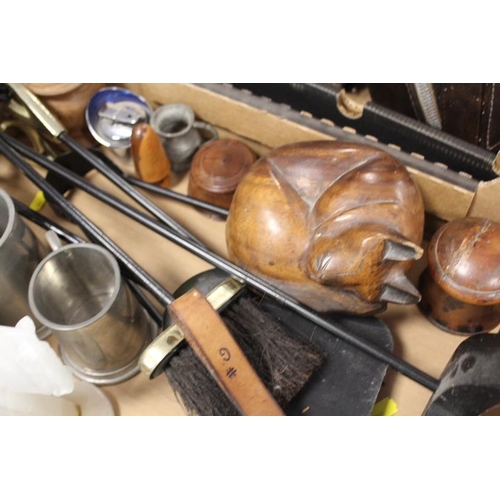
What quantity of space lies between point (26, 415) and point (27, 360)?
5.1 inches

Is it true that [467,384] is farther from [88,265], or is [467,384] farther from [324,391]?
[88,265]

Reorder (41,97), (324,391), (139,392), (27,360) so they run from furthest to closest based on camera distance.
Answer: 1. (41,97)
2. (139,392)
3. (324,391)
4. (27,360)

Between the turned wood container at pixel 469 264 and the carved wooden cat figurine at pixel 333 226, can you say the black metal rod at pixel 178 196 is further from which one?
the turned wood container at pixel 469 264

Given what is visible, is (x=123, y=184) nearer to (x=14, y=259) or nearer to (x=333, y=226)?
(x=14, y=259)

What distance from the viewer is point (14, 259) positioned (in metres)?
0.84

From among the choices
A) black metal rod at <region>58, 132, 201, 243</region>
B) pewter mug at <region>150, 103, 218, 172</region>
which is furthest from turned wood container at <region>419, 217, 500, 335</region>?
pewter mug at <region>150, 103, 218, 172</region>

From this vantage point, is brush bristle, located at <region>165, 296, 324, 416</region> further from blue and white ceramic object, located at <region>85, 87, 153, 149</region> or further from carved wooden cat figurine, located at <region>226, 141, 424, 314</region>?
blue and white ceramic object, located at <region>85, 87, 153, 149</region>

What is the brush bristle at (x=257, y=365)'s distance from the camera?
75cm

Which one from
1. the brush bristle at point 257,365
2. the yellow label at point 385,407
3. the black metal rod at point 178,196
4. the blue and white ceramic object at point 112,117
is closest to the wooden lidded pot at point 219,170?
the black metal rod at point 178,196

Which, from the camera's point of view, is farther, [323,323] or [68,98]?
[68,98]

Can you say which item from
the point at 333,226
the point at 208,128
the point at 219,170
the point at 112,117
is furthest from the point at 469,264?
the point at 112,117

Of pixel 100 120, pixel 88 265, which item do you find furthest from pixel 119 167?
pixel 88 265

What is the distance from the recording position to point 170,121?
3.60 ft

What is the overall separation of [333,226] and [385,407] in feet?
1.03
